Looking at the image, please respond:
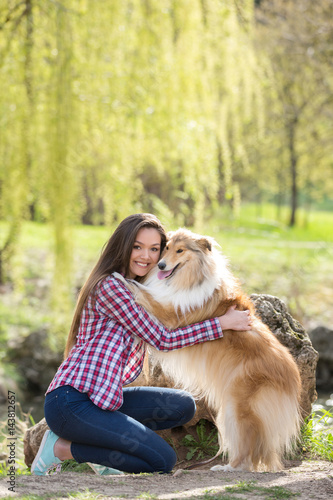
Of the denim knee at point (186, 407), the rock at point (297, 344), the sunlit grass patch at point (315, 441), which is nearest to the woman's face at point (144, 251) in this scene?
the denim knee at point (186, 407)

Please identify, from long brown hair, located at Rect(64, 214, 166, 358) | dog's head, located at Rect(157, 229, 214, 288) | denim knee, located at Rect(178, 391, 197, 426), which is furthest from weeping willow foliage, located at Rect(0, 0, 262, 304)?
denim knee, located at Rect(178, 391, 197, 426)

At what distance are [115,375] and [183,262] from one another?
2.68 ft

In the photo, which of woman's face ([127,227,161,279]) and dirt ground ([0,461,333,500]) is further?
woman's face ([127,227,161,279])

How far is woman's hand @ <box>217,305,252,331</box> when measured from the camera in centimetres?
312

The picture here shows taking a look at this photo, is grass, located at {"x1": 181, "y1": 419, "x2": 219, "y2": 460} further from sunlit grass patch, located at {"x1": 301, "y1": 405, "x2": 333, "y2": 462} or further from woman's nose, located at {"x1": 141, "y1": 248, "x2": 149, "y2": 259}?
woman's nose, located at {"x1": 141, "y1": 248, "x2": 149, "y2": 259}

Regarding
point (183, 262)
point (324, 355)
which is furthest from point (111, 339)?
point (324, 355)

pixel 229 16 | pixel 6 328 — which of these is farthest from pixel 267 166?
pixel 229 16

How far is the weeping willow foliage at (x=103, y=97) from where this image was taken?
4.26 m

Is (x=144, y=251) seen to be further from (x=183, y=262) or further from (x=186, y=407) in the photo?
(x=186, y=407)

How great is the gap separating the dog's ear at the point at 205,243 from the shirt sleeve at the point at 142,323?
504 millimetres

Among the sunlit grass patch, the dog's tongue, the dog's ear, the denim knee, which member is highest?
the dog's ear

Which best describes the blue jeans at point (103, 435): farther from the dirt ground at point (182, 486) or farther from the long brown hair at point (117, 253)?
the long brown hair at point (117, 253)

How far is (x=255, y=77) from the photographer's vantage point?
239 inches

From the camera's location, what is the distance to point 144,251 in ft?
10.7
